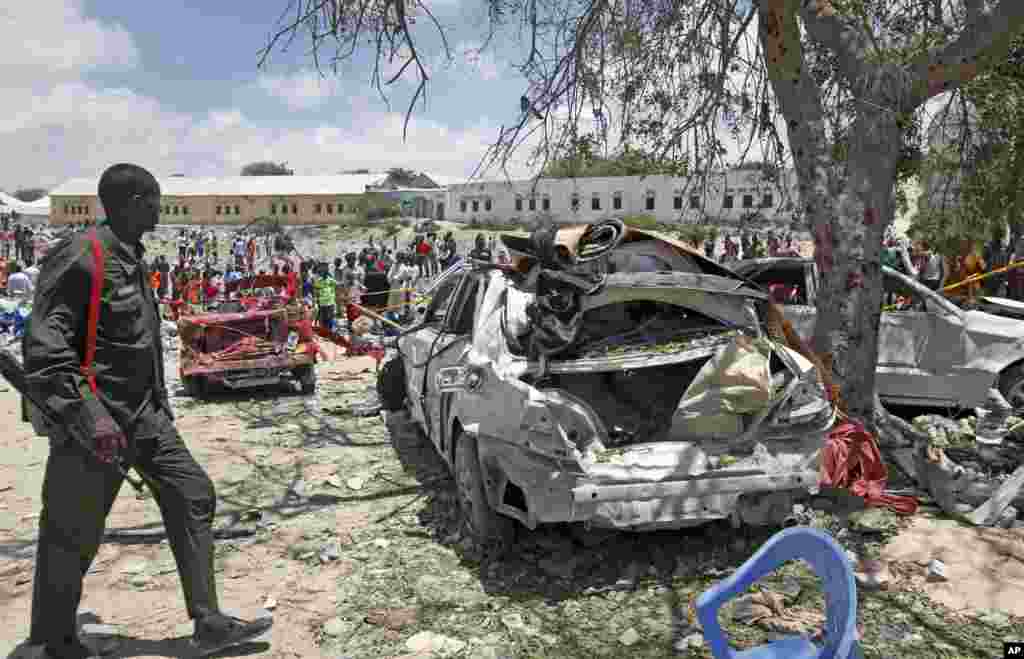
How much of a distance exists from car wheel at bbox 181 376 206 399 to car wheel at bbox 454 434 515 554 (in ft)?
22.4

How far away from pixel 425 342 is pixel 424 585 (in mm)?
2505

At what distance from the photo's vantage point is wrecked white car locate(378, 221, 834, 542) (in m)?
4.00

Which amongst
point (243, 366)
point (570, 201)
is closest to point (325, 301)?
point (243, 366)

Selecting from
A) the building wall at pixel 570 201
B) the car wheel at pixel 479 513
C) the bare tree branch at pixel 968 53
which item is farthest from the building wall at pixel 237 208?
the car wheel at pixel 479 513

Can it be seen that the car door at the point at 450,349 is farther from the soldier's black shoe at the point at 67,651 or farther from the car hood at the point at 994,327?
the car hood at the point at 994,327

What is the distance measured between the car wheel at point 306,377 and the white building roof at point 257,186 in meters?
70.7

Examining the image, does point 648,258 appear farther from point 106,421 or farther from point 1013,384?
point 1013,384

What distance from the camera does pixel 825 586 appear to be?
1.91m

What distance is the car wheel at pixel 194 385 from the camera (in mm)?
10305

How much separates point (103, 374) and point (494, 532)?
85.3 inches

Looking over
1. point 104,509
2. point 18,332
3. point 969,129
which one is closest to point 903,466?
point 969,129

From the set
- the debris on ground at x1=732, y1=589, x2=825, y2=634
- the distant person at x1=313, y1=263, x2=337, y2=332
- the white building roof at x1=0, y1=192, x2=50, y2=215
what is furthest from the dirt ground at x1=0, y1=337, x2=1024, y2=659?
the white building roof at x1=0, y1=192, x2=50, y2=215

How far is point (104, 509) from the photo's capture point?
331cm

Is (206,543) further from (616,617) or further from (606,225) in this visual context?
(606,225)
